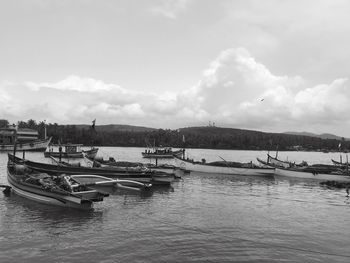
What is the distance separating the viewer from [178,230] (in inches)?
817

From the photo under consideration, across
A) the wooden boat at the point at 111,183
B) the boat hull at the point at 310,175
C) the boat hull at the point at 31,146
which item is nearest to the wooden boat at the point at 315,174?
the boat hull at the point at 310,175

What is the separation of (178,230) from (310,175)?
37.7 metres

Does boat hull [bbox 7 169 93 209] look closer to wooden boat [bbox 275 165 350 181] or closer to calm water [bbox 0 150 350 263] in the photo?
calm water [bbox 0 150 350 263]

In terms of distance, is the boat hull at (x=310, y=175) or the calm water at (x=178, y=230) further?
the boat hull at (x=310, y=175)

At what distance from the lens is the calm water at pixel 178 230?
54.7 ft

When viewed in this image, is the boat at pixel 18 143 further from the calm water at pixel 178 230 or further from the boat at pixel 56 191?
the calm water at pixel 178 230

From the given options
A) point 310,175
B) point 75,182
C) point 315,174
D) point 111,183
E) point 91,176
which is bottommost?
point 111,183

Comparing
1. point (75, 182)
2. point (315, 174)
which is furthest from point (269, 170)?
point (75, 182)

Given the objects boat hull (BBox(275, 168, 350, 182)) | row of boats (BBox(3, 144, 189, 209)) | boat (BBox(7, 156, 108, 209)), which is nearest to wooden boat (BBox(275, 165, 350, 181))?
boat hull (BBox(275, 168, 350, 182))

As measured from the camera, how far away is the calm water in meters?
16.7

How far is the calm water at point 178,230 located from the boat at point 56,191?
61 cm

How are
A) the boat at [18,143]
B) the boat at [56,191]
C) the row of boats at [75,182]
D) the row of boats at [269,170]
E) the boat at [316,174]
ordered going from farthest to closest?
the boat at [18,143] → the row of boats at [269,170] → the boat at [316,174] → the row of boats at [75,182] → the boat at [56,191]

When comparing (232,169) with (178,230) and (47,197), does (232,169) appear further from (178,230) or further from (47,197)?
(178,230)

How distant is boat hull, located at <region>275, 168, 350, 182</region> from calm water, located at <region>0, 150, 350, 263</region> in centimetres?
1828
